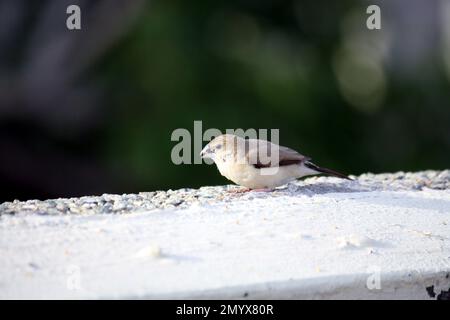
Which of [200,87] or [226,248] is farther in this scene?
[200,87]

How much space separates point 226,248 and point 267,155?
1.54 meters

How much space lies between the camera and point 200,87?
1144 cm

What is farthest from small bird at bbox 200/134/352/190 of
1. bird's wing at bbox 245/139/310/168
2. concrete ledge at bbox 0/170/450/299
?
concrete ledge at bbox 0/170/450/299

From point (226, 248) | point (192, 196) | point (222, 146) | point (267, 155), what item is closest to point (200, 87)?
point (222, 146)

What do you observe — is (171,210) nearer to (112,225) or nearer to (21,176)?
(112,225)

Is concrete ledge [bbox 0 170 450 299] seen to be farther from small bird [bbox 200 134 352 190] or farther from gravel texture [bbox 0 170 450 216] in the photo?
small bird [bbox 200 134 352 190]

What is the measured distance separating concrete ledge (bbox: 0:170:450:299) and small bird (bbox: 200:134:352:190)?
36 cm

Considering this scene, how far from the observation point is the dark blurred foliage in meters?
11.3

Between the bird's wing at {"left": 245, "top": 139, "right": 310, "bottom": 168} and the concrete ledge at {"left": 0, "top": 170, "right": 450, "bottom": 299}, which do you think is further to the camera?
the bird's wing at {"left": 245, "top": 139, "right": 310, "bottom": 168}

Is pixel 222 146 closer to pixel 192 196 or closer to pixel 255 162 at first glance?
pixel 255 162

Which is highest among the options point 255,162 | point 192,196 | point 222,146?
point 222,146

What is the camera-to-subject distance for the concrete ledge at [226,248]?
328 centimetres

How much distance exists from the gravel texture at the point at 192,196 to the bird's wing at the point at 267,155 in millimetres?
168
